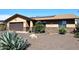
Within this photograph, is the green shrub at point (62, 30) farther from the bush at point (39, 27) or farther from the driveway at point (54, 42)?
the bush at point (39, 27)

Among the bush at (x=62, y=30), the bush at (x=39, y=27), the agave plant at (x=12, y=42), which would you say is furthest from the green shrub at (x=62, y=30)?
the agave plant at (x=12, y=42)

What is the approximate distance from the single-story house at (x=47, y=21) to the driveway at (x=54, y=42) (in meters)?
0.11

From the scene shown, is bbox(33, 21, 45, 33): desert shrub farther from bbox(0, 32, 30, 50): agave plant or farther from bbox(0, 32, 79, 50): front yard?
bbox(0, 32, 30, 50): agave plant

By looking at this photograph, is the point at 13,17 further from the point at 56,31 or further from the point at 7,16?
the point at 56,31

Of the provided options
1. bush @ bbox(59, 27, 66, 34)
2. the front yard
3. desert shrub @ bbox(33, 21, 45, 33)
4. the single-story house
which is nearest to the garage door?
the single-story house

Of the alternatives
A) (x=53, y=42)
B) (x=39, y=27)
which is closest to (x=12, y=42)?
(x=39, y=27)

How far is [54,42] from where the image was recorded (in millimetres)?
10102

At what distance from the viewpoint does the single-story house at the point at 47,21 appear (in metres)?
10.0

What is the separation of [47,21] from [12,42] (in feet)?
2.16

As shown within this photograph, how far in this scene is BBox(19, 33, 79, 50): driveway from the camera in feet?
33.0

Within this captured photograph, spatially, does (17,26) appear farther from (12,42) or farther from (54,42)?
(54,42)
